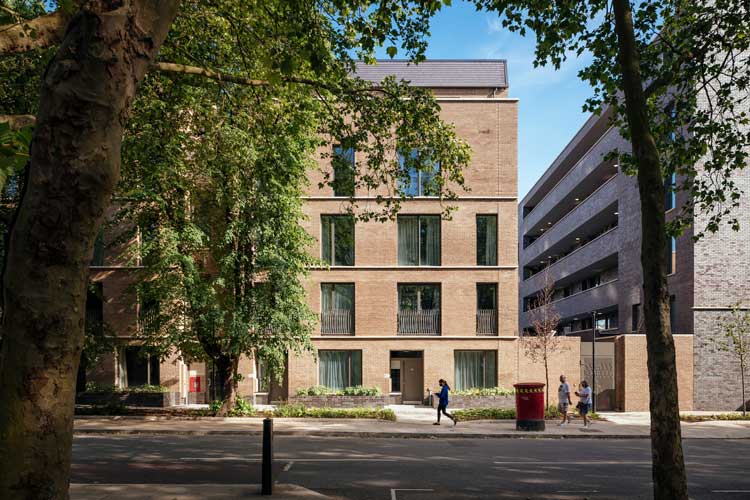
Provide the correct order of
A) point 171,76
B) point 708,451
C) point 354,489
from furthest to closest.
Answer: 1. point 708,451
2. point 171,76
3. point 354,489

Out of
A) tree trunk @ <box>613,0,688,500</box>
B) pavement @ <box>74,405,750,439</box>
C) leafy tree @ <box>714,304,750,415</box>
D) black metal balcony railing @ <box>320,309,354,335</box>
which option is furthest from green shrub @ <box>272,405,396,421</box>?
tree trunk @ <box>613,0,688,500</box>

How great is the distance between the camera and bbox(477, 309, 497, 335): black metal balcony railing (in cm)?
2745

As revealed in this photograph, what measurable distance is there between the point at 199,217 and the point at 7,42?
1503 cm

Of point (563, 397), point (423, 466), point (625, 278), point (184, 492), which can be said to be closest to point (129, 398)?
point (423, 466)

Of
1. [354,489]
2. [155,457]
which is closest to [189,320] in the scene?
[155,457]

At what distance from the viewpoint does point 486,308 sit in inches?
1089

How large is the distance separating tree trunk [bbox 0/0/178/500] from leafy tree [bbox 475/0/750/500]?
21.4 feet

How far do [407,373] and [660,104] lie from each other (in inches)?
720

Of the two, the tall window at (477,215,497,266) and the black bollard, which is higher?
the tall window at (477,215,497,266)

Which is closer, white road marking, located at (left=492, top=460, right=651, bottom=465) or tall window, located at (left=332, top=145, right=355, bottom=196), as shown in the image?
white road marking, located at (left=492, top=460, right=651, bottom=465)

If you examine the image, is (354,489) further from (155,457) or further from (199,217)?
(199,217)

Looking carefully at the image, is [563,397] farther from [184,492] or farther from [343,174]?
[184,492]

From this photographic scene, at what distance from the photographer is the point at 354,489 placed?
9344 mm

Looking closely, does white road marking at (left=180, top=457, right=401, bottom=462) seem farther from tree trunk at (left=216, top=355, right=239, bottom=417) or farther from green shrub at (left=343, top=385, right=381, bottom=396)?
green shrub at (left=343, top=385, right=381, bottom=396)
